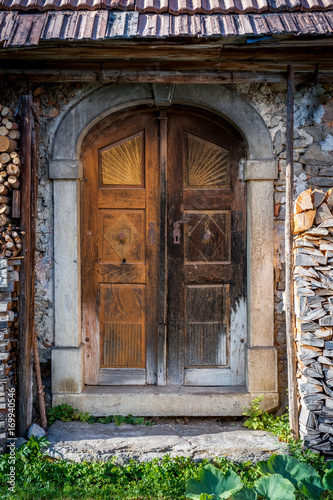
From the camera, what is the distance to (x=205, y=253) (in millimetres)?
3910

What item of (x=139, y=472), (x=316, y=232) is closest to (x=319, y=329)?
(x=316, y=232)

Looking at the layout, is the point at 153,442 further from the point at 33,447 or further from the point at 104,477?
the point at 33,447

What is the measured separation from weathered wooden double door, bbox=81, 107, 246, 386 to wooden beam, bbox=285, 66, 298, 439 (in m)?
0.60

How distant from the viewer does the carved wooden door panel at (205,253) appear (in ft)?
12.7

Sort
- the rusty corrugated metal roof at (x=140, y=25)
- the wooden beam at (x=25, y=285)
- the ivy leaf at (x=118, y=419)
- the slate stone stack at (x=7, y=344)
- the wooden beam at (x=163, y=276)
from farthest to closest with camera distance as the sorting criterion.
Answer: the wooden beam at (x=163, y=276) → the ivy leaf at (x=118, y=419) → the wooden beam at (x=25, y=285) → the slate stone stack at (x=7, y=344) → the rusty corrugated metal roof at (x=140, y=25)

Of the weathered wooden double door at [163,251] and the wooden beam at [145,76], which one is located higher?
the wooden beam at [145,76]

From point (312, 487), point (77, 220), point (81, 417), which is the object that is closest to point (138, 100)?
point (77, 220)

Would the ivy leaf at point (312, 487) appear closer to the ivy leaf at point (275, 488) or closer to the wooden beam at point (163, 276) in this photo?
the ivy leaf at point (275, 488)

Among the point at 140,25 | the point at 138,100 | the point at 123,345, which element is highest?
the point at 140,25

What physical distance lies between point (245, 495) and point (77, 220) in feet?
8.65

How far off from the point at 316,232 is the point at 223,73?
1.68 m

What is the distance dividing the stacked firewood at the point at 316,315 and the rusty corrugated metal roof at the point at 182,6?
1569 mm

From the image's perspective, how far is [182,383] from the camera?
153 inches

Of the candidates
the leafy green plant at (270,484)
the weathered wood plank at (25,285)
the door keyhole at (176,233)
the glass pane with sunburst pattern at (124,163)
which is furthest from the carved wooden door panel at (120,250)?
the leafy green plant at (270,484)
